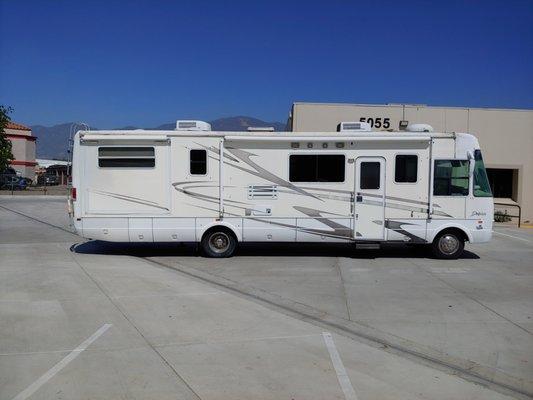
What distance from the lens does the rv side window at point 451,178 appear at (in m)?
12.2

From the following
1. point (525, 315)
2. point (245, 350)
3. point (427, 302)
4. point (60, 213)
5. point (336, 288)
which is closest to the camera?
point (245, 350)

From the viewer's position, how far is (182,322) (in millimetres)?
6984

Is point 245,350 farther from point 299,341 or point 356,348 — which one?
point 356,348

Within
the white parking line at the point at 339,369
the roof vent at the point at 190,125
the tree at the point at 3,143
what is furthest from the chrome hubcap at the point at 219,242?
the tree at the point at 3,143

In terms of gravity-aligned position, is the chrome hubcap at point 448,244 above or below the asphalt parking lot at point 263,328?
above

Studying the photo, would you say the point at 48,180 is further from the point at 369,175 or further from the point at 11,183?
the point at 369,175

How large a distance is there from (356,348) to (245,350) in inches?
47.5

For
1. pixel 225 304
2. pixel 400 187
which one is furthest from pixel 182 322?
pixel 400 187

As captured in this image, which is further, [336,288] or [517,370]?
[336,288]

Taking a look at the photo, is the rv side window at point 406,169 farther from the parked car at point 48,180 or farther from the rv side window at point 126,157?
the parked car at point 48,180

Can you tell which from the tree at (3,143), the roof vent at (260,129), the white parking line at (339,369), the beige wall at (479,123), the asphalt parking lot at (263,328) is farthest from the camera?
the tree at (3,143)

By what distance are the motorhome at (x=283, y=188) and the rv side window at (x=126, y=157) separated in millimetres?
22

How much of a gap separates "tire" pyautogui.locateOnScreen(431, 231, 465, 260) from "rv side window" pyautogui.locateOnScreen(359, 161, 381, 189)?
73.0 inches

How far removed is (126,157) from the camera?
12.3 metres
